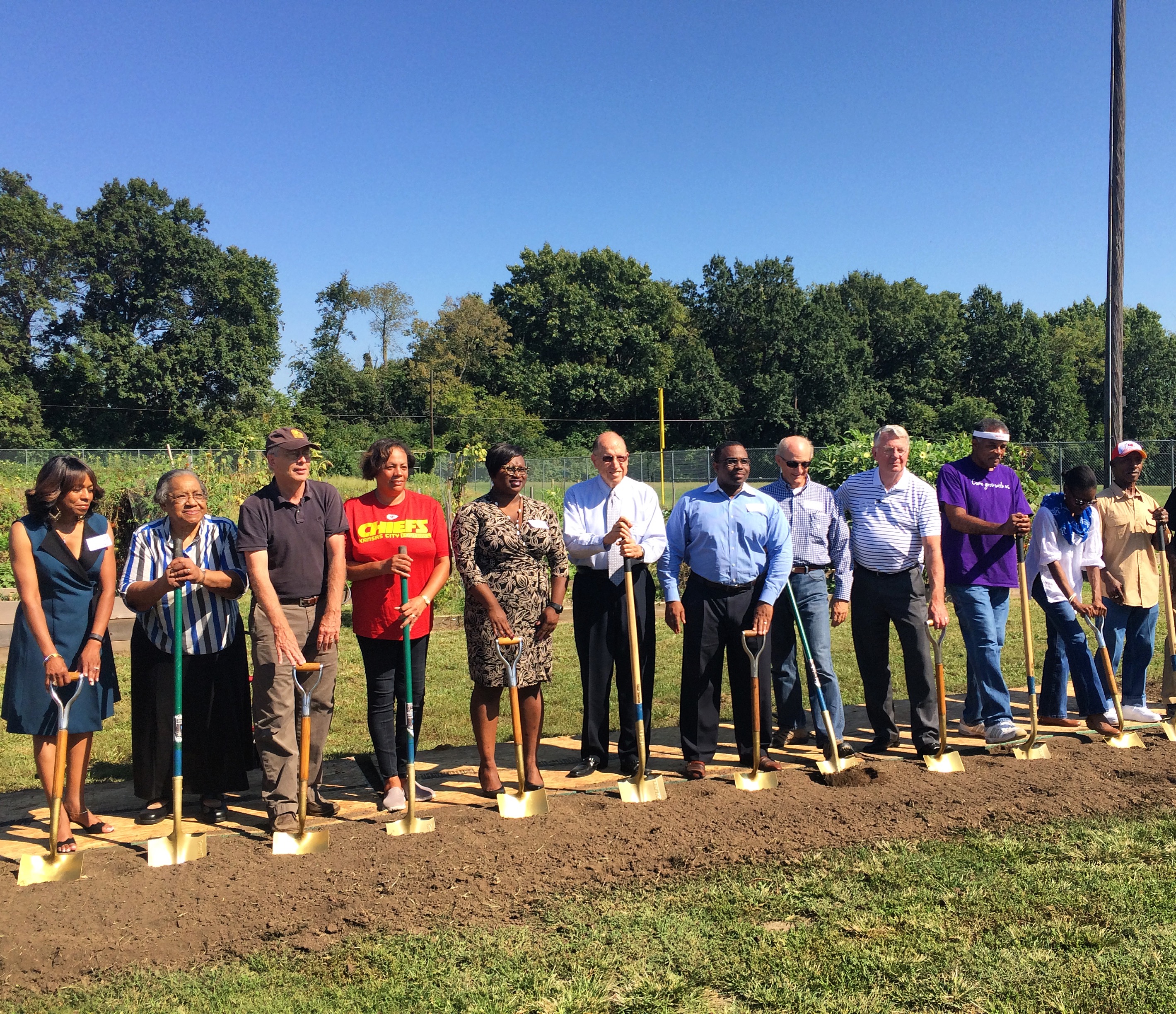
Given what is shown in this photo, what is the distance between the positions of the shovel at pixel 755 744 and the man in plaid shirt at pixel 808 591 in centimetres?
61

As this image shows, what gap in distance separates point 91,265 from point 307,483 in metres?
50.9

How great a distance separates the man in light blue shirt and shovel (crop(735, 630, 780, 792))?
0.30 ft

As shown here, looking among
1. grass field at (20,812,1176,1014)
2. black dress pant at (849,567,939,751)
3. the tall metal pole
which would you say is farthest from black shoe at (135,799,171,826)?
the tall metal pole

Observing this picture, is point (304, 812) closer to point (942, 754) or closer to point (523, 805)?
point (523, 805)

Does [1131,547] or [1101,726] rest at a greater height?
[1131,547]

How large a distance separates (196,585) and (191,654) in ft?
1.20

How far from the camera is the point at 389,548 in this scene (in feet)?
16.9

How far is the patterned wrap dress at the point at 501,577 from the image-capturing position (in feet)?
16.9

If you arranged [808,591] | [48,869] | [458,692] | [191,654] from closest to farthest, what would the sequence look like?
[48,869] < [191,654] < [808,591] < [458,692]

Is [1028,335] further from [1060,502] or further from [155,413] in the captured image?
[1060,502]

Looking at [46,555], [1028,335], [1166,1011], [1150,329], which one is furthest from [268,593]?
[1150,329]

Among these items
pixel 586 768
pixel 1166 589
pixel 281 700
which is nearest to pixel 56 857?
pixel 281 700

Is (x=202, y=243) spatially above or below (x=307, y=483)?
above

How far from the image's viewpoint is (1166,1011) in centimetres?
315
